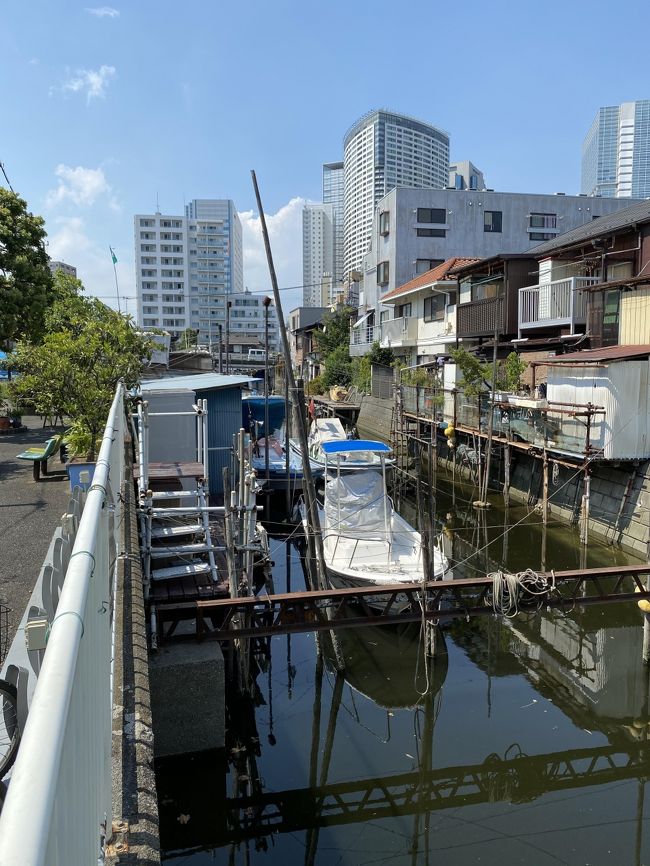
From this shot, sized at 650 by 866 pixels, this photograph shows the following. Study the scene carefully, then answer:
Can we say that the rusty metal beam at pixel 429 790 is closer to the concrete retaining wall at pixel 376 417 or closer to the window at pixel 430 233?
the concrete retaining wall at pixel 376 417

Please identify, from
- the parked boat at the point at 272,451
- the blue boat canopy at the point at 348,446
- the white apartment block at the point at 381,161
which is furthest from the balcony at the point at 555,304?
the white apartment block at the point at 381,161

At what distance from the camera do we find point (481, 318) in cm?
2831

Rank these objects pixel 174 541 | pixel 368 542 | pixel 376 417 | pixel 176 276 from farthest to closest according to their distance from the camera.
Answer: pixel 176 276 < pixel 376 417 < pixel 368 542 < pixel 174 541

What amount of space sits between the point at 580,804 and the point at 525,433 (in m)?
12.7

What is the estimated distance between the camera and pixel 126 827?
304 centimetres

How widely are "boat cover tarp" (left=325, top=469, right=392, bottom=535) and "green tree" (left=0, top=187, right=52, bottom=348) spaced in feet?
41.7

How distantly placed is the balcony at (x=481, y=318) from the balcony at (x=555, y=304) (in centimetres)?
146

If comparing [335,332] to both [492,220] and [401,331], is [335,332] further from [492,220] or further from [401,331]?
[401,331]

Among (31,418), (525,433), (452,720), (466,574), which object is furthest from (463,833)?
(31,418)

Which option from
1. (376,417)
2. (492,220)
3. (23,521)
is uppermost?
(492,220)

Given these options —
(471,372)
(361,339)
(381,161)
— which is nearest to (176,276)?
(381,161)

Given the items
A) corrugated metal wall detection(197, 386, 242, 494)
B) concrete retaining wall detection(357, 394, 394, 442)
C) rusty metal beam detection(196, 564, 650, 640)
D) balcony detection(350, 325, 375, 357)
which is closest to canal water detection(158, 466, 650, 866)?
rusty metal beam detection(196, 564, 650, 640)

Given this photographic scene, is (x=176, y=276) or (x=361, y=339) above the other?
(x=176, y=276)

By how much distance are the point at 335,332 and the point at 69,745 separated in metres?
55.0
